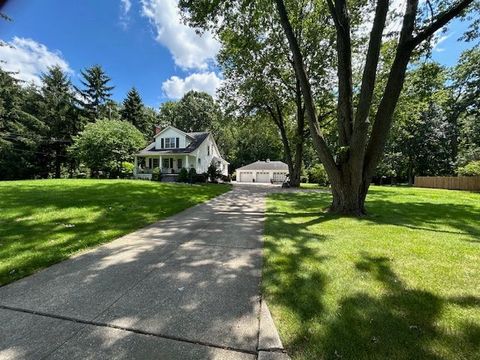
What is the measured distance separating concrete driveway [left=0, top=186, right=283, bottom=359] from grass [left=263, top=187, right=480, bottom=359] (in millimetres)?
287

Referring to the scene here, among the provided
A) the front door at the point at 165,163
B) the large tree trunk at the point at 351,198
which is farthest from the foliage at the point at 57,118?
the large tree trunk at the point at 351,198

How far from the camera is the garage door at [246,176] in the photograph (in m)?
45.1

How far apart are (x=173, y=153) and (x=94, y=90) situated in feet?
67.8

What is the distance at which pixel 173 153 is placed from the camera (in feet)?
95.6

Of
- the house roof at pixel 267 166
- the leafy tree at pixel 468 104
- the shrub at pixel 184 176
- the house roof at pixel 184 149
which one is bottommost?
the shrub at pixel 184 176

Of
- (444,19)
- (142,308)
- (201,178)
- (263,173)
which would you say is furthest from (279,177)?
(142,308)

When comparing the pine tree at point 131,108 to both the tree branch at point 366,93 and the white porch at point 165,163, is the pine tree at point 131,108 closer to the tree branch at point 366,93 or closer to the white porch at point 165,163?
the white porch at point 165,163

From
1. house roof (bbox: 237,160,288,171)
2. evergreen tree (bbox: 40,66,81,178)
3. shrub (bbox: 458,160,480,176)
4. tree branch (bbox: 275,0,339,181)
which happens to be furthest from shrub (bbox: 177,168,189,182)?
shrub (bbox: 458,160,480,176)

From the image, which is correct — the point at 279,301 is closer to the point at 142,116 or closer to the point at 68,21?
the point at 68,21

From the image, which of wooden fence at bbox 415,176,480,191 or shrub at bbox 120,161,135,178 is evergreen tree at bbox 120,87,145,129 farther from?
wooden fence at bbox 415,176,480,191

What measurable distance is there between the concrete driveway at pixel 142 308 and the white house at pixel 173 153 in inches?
1001

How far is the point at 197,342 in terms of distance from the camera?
2.24 m

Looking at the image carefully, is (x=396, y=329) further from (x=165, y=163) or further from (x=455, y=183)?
(x=165, y=163)

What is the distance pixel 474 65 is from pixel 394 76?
101ft
